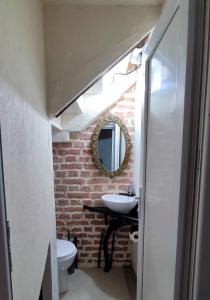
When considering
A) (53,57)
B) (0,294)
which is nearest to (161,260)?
(0,294)

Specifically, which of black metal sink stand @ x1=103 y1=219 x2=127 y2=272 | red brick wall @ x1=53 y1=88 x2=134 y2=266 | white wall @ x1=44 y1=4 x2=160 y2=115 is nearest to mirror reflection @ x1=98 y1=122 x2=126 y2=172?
red brick wall @ x1=53 y1=88 x2=134 y2=266

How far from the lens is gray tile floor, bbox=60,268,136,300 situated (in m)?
2.26

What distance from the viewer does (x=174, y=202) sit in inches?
29.2

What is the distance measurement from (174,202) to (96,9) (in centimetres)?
114

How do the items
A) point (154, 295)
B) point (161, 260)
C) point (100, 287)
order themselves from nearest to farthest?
point (161, 260) → point (154, 295) → point (100, 287)

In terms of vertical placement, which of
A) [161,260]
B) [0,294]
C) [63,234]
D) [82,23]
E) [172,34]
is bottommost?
[63,234]

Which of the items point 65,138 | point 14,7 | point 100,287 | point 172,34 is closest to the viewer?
point 14,7

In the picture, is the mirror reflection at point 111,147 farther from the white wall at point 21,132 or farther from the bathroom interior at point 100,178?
the white wall at point 21,132

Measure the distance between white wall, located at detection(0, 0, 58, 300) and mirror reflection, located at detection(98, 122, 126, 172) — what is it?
161 cm

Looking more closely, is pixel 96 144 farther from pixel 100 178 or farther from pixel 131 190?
pixel 131 190

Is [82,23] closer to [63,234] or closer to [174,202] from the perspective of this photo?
[174,202]

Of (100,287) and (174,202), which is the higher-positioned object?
(174,202)

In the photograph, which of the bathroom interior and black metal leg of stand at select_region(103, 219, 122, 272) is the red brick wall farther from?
black metal leg of stand at select_region(103, 219, 122, 272)

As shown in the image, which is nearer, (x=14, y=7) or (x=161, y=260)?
(x=14, y=7)
